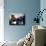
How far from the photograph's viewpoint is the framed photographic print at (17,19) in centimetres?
578

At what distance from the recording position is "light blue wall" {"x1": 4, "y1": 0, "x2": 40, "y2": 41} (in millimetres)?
5742

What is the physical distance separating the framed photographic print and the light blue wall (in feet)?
0.45

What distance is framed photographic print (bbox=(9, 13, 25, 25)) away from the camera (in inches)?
227

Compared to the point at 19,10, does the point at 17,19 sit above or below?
below

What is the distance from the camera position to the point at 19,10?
5.76m

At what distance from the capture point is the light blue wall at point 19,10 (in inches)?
226

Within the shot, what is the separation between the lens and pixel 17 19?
5.80 metres

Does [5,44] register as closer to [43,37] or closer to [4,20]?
[43,37]

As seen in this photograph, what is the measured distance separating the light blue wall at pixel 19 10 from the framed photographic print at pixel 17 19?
14cm

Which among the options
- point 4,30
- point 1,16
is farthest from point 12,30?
point 1,16

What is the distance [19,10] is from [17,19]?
40 cm

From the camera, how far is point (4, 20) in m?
5.75

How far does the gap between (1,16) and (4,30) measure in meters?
0.63

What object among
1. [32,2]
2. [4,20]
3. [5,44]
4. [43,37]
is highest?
[32,2]
